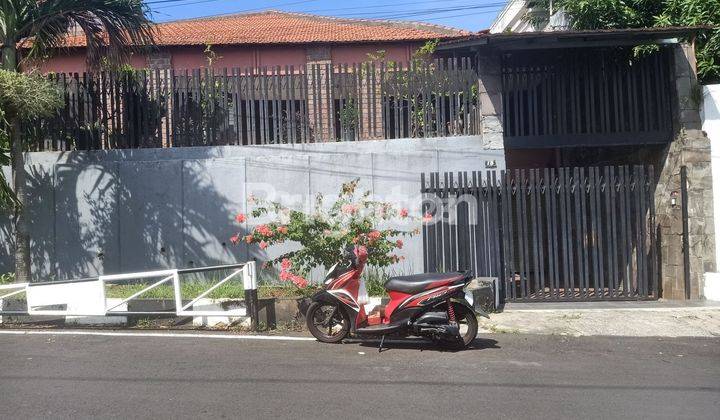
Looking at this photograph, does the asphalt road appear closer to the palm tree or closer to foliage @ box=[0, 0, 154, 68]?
the palm tree

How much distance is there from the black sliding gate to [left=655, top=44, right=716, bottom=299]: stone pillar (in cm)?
67

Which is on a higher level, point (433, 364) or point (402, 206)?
point (402, 206)

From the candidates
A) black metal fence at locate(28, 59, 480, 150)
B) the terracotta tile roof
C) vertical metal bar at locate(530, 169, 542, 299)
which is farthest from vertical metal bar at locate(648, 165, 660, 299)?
the terracotta tile roof

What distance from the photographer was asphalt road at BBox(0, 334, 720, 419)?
16.9 ft

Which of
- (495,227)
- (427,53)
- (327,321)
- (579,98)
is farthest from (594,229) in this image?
(427,53)

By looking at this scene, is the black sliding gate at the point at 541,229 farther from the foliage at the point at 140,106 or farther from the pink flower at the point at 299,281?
the foliage at the point at 140,106

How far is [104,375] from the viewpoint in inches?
244

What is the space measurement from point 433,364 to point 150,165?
7169 mm

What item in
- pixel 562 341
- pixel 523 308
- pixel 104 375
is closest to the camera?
pixel 104 375

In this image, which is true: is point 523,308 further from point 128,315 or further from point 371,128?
point 128,315

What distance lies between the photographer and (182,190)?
11.7 meters

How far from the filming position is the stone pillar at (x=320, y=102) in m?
11.9

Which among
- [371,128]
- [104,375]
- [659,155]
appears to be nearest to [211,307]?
[104,375]

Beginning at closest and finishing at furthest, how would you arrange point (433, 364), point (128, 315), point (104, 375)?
point (104, 375)
point (433, 364)
point (128, 315)
